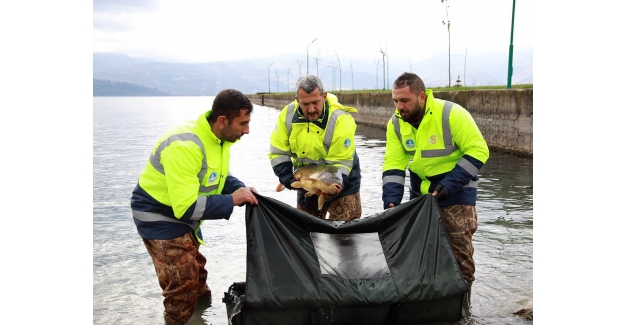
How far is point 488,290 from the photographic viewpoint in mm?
5688

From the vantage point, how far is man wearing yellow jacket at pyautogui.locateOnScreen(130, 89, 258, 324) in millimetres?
4219

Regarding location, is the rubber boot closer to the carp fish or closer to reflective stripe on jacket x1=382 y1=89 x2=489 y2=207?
reflective stripe on jacket x1=382 y1=89 x2=489 y2=207

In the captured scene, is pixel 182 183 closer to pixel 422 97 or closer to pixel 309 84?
pixel 309 84

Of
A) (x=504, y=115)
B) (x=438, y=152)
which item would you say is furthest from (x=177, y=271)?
(x=504, y=115)

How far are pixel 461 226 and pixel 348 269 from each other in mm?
1219

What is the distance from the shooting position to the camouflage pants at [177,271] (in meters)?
4.46

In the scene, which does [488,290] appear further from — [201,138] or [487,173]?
[487,173]

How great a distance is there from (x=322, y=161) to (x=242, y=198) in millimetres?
1101

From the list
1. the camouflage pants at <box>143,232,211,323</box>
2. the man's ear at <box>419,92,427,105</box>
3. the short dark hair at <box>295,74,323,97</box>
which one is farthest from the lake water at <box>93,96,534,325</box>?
the short dark hair at <box>295,74,323,97</box>

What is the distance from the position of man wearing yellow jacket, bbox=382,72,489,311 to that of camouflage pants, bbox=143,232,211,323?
1.73m

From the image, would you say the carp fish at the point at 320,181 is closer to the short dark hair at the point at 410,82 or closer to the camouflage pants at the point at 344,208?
the camouflage pants at the point at 344,208

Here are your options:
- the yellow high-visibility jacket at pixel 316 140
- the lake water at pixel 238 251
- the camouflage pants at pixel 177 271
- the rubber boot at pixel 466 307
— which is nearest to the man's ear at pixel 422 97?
the yellow high-visibility jacket at pixel 316 140

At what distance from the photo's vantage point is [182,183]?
419 centimetres
